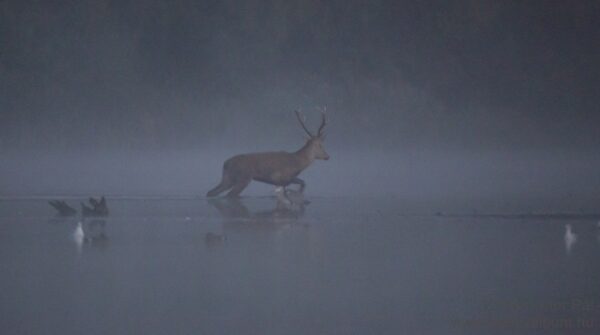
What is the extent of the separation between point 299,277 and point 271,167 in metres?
5.34

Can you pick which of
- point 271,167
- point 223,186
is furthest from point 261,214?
point 223,186

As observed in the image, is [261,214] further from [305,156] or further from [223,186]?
[223,186]

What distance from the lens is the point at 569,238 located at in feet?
16.4

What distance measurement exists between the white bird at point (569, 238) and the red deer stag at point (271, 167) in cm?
368

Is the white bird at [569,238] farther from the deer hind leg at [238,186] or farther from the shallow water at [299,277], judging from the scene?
the deer hind leg at [238,186]

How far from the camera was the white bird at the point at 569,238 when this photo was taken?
182 inches

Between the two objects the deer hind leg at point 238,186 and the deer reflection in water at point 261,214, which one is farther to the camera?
the deer hind leg at point 238,186

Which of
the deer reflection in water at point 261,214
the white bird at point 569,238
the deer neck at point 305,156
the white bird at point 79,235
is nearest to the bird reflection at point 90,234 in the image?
the white bird at point 79,235

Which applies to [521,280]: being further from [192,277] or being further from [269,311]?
[192,277]

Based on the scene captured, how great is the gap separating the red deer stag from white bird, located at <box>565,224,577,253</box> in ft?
12.1

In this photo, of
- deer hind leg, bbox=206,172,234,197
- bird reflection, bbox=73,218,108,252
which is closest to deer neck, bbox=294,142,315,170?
deer hind leg, bbox=206,172,234,197

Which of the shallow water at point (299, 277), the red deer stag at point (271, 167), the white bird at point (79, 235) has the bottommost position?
the shallow water at point (299, 277)

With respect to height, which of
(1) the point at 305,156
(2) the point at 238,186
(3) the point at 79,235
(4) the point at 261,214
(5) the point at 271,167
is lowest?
(3) the point at 79,235

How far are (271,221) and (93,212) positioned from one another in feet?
5.56
